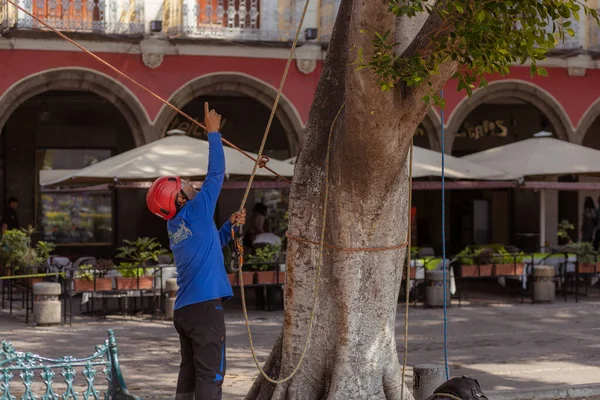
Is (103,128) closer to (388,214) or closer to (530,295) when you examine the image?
(530,295)

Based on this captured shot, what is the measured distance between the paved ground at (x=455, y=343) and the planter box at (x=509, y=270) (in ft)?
1.66

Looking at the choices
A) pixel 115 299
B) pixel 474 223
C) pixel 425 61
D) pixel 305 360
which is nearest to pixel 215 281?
pixel 305 360

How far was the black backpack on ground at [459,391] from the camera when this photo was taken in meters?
5.61

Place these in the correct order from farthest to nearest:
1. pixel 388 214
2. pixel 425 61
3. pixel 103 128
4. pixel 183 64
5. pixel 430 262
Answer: pixel 103 128 → pixel 183 64 → pixel 430 262 → pixel 388 214 → pixel 425 61

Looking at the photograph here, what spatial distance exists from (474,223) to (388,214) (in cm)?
1965

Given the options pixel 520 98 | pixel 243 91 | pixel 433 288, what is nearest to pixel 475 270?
pixel 433 288

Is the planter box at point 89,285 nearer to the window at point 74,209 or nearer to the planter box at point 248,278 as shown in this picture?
the planter box at point 248,278

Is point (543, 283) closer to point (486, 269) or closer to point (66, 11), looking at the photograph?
point (486, 269)

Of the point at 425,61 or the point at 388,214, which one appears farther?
the point at 388,214

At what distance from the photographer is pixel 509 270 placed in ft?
50.9

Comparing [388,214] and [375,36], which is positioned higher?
[375,36]

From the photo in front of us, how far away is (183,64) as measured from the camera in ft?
62.8

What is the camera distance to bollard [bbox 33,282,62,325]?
1283cm

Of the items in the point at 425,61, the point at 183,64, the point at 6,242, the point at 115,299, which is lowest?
the point at 115,299
